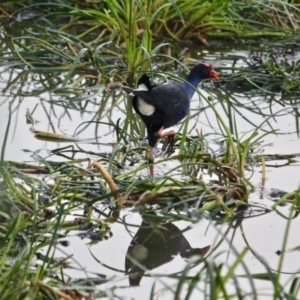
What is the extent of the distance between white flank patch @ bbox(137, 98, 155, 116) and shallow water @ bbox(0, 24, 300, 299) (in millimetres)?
314

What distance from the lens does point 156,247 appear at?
4.01 meters

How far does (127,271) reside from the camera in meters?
3.69

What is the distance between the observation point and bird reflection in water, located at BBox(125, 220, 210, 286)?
3816 millimetres

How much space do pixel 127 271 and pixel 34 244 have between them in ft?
1.30

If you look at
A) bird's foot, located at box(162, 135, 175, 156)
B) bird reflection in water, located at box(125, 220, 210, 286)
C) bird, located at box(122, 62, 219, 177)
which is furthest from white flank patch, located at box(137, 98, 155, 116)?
bird reflection in water, located at box(125, 220, 210, 286)

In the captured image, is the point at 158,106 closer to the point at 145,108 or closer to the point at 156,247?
the point at 145,108

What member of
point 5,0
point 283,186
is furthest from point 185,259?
point 5,0

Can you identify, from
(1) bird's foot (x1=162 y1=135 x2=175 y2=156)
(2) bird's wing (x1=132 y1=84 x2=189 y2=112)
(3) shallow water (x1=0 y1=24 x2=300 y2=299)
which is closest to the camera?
(3) shallow water (x1=0 y1=24 x2=300 y2=299)

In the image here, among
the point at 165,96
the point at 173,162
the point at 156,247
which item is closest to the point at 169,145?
the point at 173,162

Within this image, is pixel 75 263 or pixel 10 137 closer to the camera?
pixel 75 263

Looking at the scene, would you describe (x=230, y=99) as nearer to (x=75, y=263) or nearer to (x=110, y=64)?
(x=110, y=64)

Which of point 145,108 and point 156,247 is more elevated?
point 145,108

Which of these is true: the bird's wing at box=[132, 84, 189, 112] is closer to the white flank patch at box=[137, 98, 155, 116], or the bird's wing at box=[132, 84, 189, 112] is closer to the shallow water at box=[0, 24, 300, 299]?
the white flank patch at box=[137, 98, 155, 116]

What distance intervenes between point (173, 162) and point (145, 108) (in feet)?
1.32
